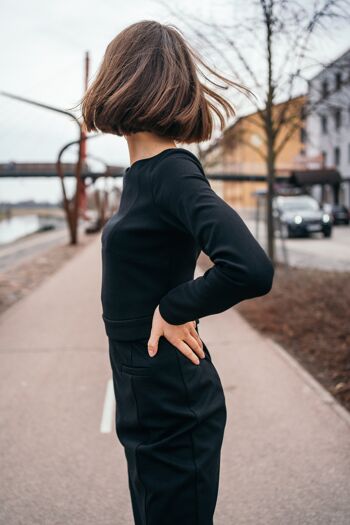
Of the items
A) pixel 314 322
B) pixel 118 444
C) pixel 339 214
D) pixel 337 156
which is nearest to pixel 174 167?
pixel 118 444

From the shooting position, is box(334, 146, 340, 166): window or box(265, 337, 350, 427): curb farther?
box(334, 146, 340, 166): window

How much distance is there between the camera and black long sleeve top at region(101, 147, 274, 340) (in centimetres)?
141

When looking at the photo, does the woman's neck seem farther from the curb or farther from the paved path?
the curb

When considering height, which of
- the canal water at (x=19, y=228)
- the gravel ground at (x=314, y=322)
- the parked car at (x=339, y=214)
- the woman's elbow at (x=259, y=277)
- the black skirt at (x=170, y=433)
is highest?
the woman's elbow at (x=259, y=277)

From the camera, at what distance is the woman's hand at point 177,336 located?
1.58 metres

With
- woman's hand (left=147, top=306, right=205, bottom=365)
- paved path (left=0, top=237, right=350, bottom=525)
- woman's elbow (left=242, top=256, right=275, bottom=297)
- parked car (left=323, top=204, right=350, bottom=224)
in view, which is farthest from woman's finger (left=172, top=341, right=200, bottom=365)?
parked car (left=323, top=204, right=350, bottom=224)

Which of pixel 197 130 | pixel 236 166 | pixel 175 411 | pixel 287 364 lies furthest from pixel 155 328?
pixel 236 166

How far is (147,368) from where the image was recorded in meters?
1.63

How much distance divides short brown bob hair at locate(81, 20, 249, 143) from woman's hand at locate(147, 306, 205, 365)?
1.69ft

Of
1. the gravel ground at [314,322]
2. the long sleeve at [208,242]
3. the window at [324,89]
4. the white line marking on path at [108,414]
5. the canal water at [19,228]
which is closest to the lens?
the long sleeve at [208,242]

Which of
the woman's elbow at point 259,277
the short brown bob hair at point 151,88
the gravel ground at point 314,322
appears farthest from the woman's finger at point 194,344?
the gravel ground at point 314,322

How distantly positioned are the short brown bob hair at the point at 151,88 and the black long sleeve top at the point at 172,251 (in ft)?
0.35

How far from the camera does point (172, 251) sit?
1.59 m

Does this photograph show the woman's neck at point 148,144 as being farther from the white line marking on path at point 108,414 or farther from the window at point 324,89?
the window at point 324,89
